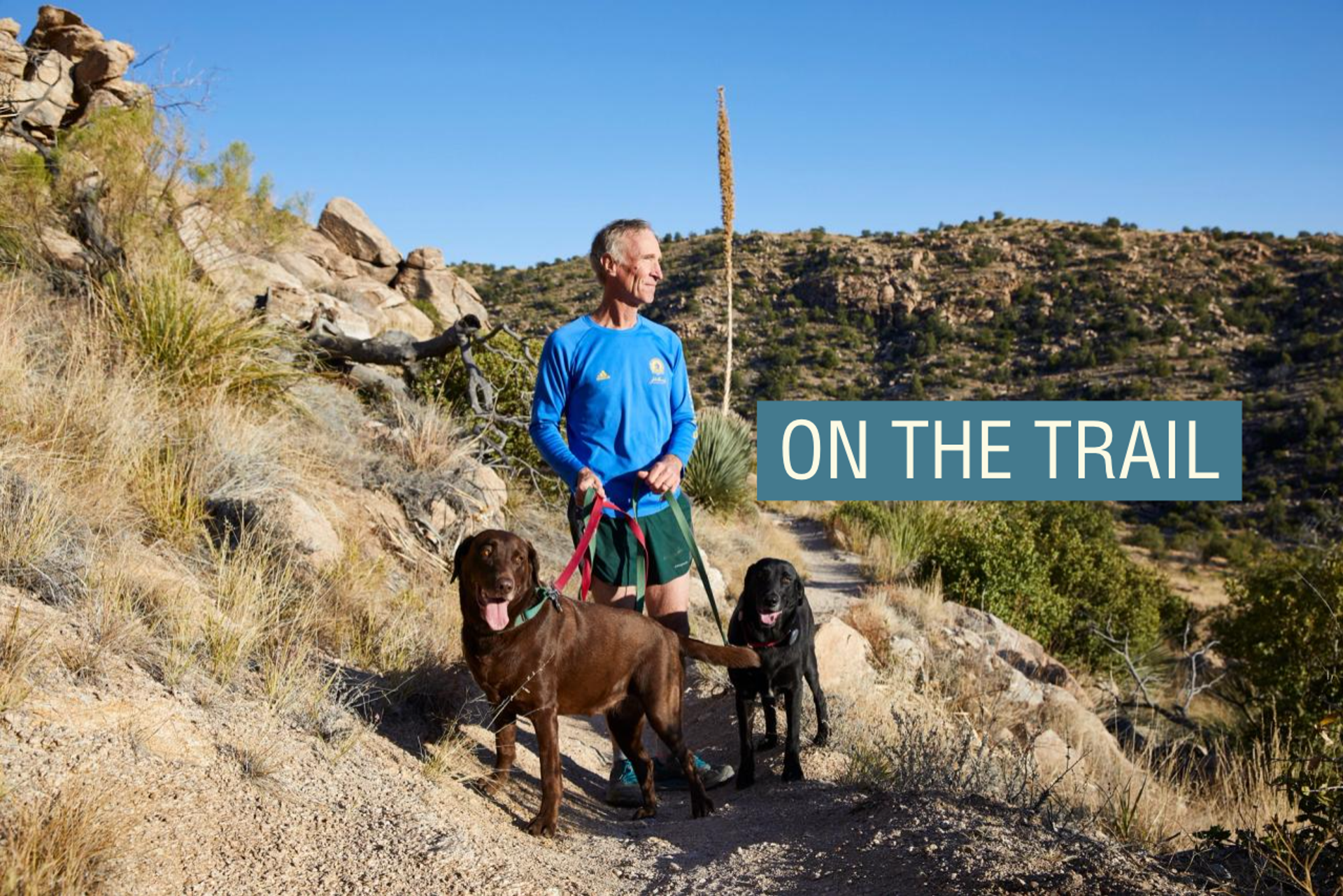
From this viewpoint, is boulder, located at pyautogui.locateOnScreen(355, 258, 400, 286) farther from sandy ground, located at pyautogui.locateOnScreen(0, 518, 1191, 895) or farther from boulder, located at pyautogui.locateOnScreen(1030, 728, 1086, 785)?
sandy ground, located at pyautogui.locateOnScreen(0, 518, 1191, 895)

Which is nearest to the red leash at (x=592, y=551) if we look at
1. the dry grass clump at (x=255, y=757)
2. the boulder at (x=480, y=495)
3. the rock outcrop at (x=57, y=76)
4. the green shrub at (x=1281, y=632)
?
the dry grass clump at (x=255, y=757)

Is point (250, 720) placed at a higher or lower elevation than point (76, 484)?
lower

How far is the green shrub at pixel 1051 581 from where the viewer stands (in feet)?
39.8

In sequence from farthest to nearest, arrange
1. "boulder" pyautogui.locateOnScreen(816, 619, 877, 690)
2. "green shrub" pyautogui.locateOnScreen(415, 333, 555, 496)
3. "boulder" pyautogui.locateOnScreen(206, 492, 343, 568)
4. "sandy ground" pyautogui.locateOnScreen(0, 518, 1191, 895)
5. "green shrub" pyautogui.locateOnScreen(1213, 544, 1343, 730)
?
"green shrub" pyautogui.locateOnScreen(1213, 544, 1343, 730), "green shrub" pyautogui.locateOnScreen(415, 333, 555, 496), "boulder" pyautogui.locateOnScreen(816, 619, 877, 690), "boulder" pyautogui.locateOnScreen(206, 492, 343, 568), "sandy ground" pyautogui.locateOnScreen(0, 518, 1191, 895)

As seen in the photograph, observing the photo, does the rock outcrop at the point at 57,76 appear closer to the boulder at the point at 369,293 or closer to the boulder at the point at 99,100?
the boulder at the point at 99,100

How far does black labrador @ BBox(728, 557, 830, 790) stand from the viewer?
472cm

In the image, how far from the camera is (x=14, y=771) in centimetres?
271

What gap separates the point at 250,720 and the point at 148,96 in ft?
31.4

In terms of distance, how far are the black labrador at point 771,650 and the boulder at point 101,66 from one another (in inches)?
557

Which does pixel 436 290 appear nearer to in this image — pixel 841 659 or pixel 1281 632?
pixel 841 659

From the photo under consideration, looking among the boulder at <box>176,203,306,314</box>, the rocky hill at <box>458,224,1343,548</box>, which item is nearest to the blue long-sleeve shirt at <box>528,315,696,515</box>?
the boulder at <box>176,203,306,314</box>

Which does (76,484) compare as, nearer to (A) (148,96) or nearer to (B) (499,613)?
(B) (499,613)

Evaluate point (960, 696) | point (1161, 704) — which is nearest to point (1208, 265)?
point (1161, 704)

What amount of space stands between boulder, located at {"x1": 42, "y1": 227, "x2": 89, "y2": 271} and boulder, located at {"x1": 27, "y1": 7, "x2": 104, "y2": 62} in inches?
350
